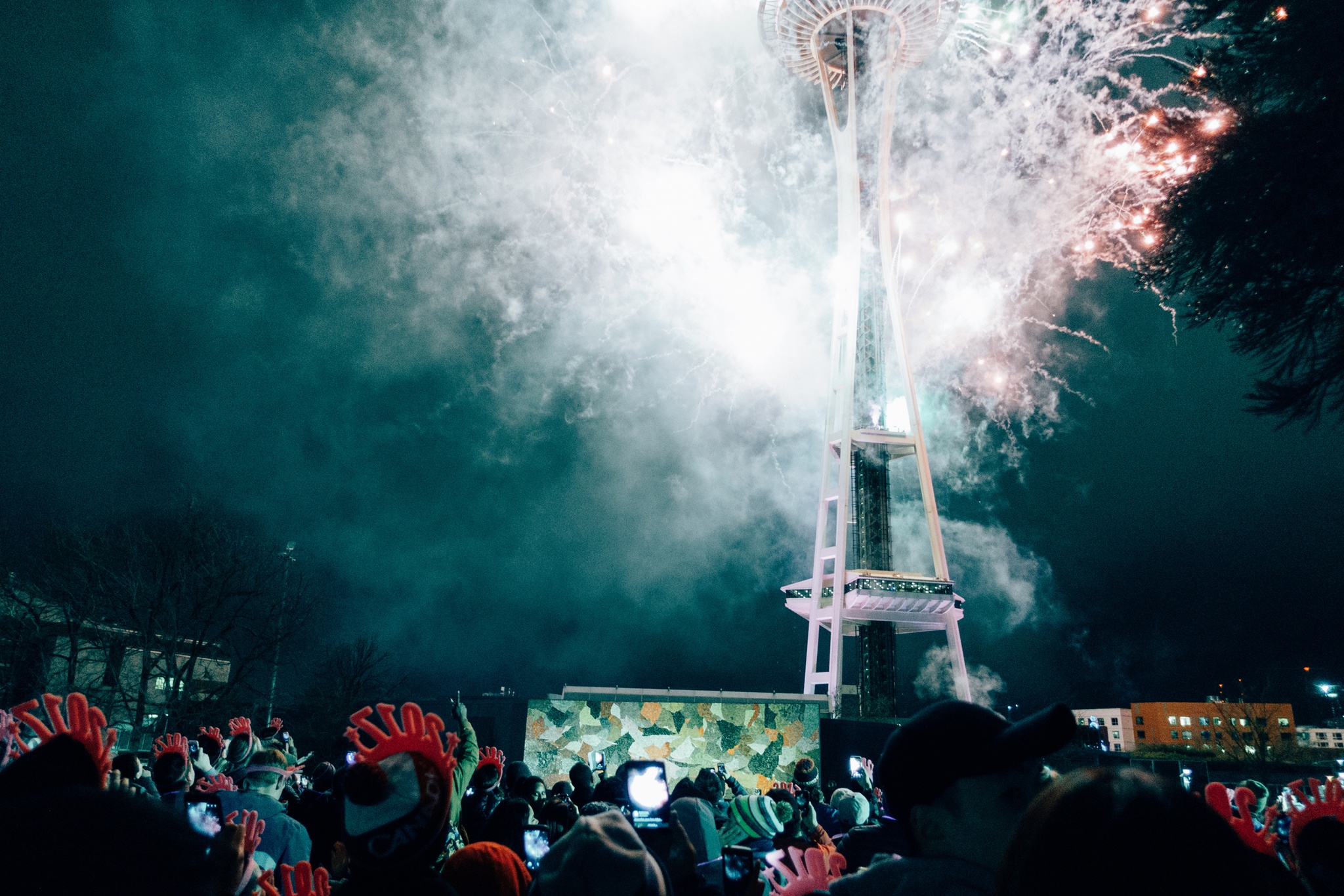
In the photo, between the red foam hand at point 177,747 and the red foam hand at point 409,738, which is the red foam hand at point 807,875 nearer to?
the red foam hand at point 409,738

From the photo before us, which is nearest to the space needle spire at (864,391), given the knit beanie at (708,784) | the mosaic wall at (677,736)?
the mosaic wall at (677,736)

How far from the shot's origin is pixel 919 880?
179cm

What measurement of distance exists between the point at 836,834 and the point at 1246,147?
970 centimetres

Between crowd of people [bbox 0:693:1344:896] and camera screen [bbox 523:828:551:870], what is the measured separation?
1 centimetres

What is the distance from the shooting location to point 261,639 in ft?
80.1

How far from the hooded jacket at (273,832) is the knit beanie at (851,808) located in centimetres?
499

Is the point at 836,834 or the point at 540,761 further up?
the point at 836,834

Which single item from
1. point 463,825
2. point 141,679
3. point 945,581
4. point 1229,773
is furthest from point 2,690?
point 945,581

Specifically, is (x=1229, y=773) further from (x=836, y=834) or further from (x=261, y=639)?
(x=261, y=639)

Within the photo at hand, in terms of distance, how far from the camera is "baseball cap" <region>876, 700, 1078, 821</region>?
1.85 meters

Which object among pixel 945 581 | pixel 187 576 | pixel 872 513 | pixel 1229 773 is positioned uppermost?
pixel 872 513

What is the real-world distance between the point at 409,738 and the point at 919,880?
80.4 inches

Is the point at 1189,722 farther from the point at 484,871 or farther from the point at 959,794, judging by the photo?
the point at 959,794

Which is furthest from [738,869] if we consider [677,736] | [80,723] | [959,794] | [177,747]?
[677,736]
